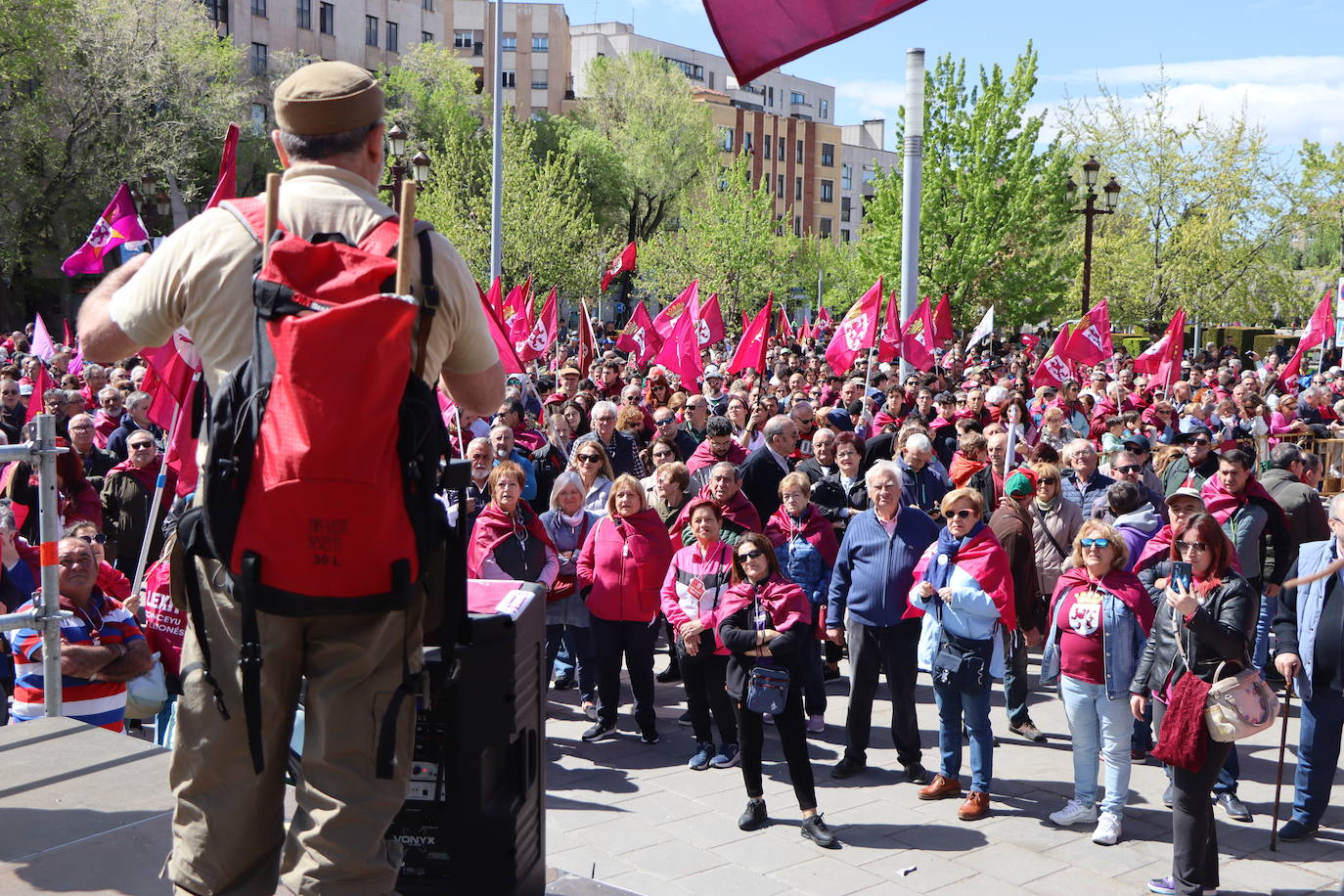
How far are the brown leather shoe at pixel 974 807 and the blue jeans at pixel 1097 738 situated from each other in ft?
1.65

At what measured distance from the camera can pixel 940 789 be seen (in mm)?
7684

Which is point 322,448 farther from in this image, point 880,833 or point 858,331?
point 858,331

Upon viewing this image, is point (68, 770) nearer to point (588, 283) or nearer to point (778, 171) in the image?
point (588, 283)

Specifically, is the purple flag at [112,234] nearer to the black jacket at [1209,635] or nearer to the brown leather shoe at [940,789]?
the brown leather shoe at [940,789]

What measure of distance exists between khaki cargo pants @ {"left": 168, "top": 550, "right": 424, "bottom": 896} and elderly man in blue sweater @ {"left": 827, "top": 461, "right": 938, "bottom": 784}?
19.3ft

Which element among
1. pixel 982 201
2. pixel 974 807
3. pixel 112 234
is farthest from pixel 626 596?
pixel 982 201

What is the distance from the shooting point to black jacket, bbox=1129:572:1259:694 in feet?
20.7

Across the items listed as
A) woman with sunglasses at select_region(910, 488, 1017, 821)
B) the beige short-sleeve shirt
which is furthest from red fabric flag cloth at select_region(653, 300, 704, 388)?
the beige short-sleeve shirt

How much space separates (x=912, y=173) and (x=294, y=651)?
19.6 m

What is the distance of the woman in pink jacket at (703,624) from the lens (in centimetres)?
784

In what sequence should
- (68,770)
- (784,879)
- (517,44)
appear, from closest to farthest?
1. (68,770)
2. (784,879)
3. (517,44)

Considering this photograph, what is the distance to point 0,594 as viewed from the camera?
7.18 m

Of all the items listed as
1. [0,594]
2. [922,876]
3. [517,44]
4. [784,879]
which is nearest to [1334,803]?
[922,876]

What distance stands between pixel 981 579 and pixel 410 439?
18.6ft
